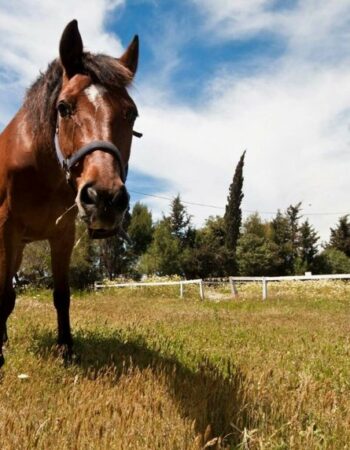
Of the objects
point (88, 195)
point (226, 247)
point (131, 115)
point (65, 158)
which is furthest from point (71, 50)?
point (226, 247)

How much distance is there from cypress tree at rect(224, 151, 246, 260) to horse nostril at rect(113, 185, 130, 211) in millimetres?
48214

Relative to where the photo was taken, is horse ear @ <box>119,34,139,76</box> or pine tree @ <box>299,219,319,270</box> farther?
pine tree @ <box>299,219,319,270</box>

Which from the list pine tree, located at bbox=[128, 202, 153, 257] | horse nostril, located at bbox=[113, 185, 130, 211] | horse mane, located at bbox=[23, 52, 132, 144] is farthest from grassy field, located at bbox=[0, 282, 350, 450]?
pine tree, located at bbox=[128, 202, 153, 257]

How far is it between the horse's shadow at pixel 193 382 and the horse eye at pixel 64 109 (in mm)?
2018

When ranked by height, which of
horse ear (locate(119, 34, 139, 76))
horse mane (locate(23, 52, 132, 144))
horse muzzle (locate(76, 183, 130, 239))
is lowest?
horse muzzle (locate(76, 183, 130, 239))

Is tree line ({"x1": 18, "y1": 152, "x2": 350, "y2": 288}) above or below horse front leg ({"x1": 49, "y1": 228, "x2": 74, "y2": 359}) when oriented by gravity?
above

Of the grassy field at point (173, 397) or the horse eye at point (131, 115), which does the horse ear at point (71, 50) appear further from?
the grassy field at point (173, 397)

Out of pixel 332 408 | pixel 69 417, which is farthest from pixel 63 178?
pixel 332 408

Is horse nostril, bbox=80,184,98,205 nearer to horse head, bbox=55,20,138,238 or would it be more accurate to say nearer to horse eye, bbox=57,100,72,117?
horse head, bbox=55,20,138,238

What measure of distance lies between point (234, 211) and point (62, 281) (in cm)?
4889

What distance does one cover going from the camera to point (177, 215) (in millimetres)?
50125

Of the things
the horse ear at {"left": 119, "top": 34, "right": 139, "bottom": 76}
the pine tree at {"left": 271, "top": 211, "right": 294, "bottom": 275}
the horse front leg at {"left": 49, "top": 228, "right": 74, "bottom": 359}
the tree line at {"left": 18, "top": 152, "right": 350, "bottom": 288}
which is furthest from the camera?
the pine tree at {"left": 271, "top": 211, "right": 294, "bottom": 275}

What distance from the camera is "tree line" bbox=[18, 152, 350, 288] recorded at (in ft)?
148

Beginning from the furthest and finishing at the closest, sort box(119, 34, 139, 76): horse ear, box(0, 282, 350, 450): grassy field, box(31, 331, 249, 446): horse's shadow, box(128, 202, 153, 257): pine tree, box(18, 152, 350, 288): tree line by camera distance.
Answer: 1. box(128, 202, 153, 257): pine tree
2. box(18, 152, 350, 288): tree line
3. box(119, 34, 139, 76): horse ear
4. box(31, 331, 249, 446): horse's shadow
5. box(0, 282, 350, 450): grassy field
